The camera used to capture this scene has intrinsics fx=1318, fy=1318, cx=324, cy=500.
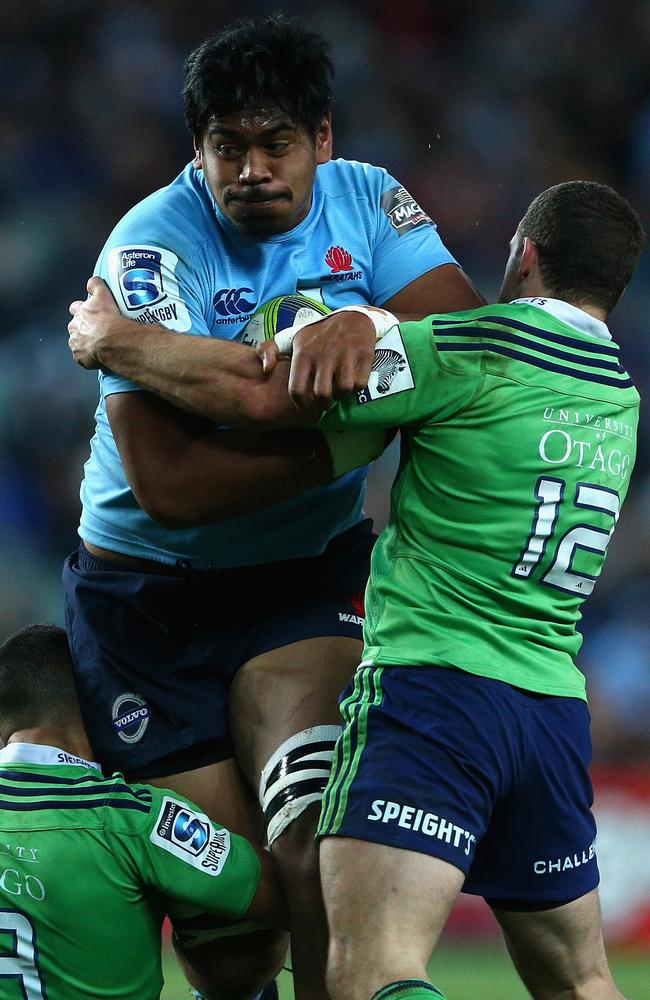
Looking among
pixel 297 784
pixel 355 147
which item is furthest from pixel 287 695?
pixel 355 147

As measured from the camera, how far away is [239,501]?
9.15 ft

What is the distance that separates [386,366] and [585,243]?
A: 515 mm

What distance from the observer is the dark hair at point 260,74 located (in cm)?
287

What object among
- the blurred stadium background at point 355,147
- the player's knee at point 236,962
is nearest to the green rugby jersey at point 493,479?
the player's knee at point 236,962

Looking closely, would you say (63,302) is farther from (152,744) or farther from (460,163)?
(152,744)

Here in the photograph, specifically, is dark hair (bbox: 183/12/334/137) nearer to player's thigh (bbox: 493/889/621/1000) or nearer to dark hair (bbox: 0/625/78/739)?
dark hair (bbox: 0/625/78/739)

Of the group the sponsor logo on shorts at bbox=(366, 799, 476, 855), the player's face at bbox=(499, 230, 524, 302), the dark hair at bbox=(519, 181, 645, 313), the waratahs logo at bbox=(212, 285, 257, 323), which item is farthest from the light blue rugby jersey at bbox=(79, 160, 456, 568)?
the sponsor logo on shorts at bbox=(366, 799, 476, 855)

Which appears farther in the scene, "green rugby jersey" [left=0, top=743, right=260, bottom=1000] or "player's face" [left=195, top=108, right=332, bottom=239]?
"green rugby jersey" [left=0, top=743, right=260, bottom=1000]

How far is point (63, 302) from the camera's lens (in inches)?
295

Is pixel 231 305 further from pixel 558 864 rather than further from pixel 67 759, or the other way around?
pixel 558 864

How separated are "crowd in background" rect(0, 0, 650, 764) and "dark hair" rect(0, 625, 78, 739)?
369 centimetres

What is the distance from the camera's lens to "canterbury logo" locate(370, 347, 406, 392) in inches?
99.7

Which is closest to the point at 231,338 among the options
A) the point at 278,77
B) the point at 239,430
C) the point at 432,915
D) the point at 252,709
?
the point at 239,430

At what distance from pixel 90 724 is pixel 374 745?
1.01m
